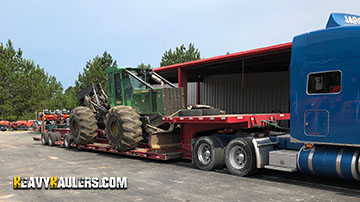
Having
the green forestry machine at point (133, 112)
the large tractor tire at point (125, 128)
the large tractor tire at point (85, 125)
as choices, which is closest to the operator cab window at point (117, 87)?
the green forestry machine at point (133, 112)

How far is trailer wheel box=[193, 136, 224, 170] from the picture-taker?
9.44m

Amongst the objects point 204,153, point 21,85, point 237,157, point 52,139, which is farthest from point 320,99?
point 21,85

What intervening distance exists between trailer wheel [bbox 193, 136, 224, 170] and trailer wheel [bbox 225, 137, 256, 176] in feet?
1.18

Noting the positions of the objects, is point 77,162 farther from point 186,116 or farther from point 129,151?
point 186,116

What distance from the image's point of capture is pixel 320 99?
740 cm

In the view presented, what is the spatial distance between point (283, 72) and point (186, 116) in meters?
11.4

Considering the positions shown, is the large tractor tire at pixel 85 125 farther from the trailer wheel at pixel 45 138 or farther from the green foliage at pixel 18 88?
the green foliage at pixel 18 88

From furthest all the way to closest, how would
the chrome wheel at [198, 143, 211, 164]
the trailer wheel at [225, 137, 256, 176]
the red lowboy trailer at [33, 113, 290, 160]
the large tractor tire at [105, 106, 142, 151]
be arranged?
the large tractor tire at [105, 106, 142, 151] → the chrome wheel at [198, 143, 211, 164] → the red lowboy trailer at [33, 113, 290, 160] → the trailer wheel at [225, 137, 256, 176]

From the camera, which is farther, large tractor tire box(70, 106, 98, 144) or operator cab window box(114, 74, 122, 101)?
large tractor tire box(70, 106, 98, 144)

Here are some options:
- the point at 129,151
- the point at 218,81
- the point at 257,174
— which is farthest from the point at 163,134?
the point at 218,81

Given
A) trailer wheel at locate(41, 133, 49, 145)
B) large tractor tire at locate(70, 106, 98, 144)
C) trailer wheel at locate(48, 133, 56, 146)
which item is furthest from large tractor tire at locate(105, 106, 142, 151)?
trailer wheel at locate(41, 133, 49, 145)

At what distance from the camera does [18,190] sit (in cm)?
741

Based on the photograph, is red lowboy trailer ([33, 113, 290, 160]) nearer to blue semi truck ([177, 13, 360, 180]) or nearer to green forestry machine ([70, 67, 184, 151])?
green forestry machine ([70, 67, 184, 151])

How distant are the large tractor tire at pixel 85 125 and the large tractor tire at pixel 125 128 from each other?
2.31m
